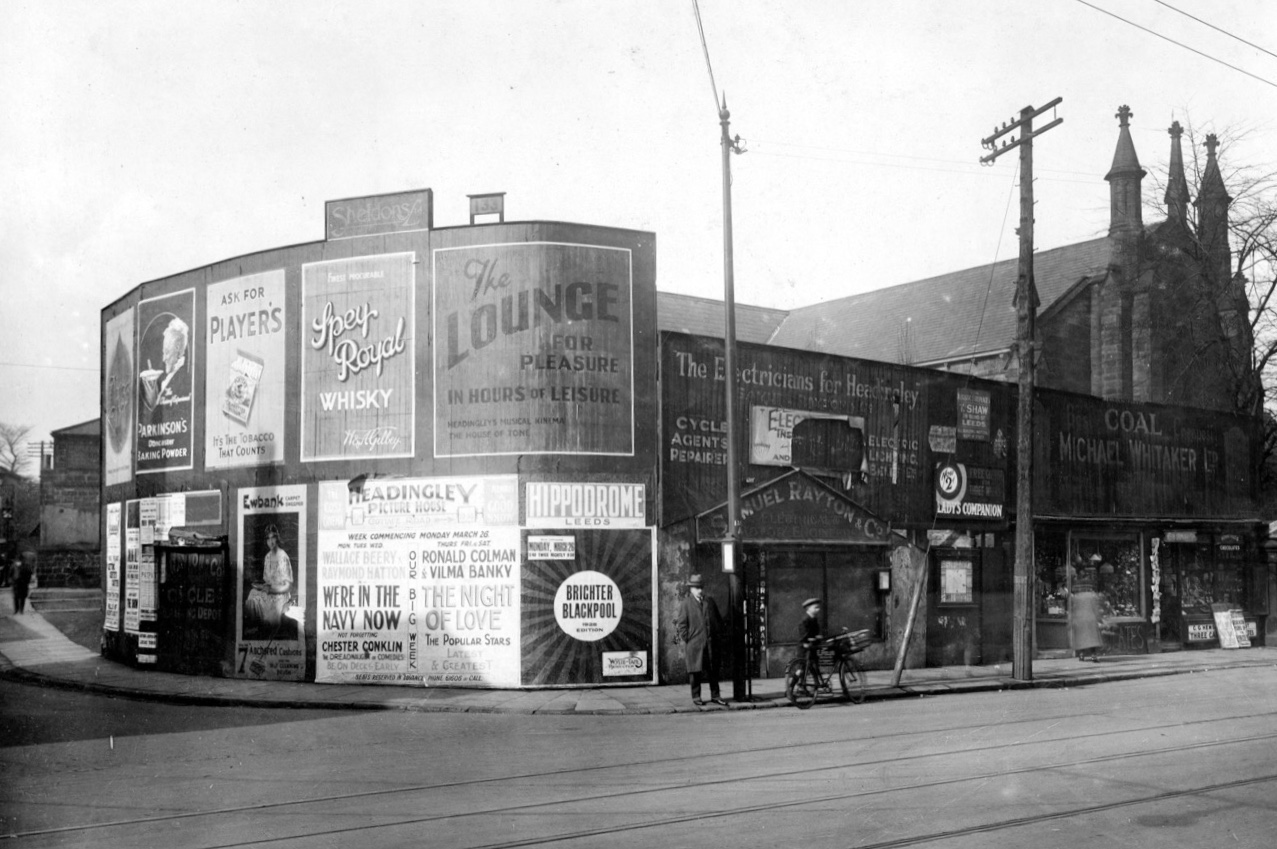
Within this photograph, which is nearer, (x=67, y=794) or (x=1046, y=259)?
(x=67, y=794)

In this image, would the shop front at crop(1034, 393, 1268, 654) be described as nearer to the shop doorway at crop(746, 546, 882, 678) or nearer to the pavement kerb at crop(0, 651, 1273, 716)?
the shop doorway at crop(746, 546, 882, 678)

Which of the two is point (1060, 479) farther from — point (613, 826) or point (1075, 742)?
point (613, 826)

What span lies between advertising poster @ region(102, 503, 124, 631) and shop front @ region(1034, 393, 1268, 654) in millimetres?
19596

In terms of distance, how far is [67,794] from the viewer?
30.3ft

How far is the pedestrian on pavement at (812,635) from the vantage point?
53.2ft

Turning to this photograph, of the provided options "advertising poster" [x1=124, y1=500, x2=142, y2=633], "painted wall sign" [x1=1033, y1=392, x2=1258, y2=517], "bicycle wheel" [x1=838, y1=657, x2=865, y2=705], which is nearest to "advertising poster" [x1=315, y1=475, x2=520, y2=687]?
"bicycle wheel" [x1=838, y1=657, x2=865, y2=705]

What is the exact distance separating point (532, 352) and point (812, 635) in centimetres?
640

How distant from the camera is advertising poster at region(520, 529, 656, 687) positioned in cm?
1794

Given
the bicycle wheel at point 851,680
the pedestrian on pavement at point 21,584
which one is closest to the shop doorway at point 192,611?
the bicycle wheel at point 851,680

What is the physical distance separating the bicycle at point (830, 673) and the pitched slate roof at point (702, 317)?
87.2ft

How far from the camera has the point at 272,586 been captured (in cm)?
1972

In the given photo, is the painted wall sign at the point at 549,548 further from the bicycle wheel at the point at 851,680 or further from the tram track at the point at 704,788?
the tram track at the point at 704,788

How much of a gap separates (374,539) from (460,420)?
2.51m

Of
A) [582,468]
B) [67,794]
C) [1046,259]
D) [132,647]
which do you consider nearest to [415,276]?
[582,468]
